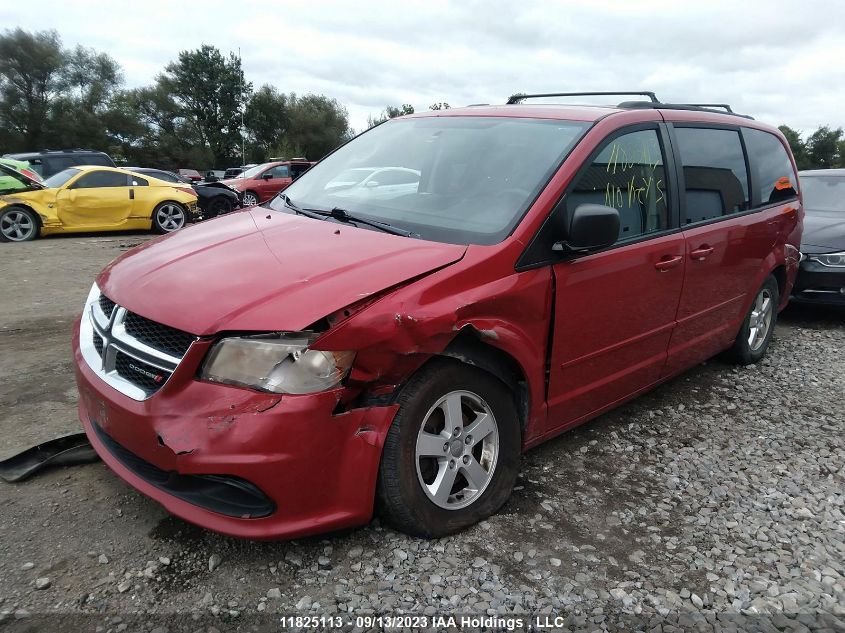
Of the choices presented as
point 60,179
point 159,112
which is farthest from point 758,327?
point 159,112

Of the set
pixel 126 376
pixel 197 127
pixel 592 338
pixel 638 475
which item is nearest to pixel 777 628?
pixel 638 475

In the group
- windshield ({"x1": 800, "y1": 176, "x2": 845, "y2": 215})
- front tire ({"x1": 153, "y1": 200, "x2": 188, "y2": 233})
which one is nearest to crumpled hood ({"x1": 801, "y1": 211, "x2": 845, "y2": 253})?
windshield ({"x1": 800, "y1": 176, "x2": 845, "y2": 215})

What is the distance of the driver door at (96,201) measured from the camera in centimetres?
1174

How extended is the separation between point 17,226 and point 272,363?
1144 centimetres

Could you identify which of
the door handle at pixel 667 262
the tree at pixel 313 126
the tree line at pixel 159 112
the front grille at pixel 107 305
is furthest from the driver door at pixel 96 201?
the tree at pixel 313 126

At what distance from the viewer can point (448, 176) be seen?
10.4 ft

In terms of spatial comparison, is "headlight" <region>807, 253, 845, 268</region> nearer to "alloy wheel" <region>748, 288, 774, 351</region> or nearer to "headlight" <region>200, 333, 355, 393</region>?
"alloy wheel" <region>748, 288, 774, 351</region>

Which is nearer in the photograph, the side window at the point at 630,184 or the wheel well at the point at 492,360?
the wheel well at the point at 492,360

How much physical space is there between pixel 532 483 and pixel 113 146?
51339mm

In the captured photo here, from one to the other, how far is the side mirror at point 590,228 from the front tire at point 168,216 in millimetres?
11375

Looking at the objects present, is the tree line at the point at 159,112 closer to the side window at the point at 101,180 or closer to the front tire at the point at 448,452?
the side window at the point at 101,180

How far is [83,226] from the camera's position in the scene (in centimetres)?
1196

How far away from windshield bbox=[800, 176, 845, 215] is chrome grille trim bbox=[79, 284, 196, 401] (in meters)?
7.68

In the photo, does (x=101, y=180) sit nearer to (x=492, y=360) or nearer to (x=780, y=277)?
(x=780, y=277)
